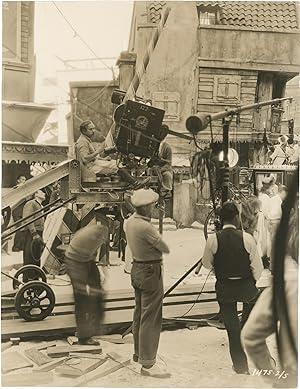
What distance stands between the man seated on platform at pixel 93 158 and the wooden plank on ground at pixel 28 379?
1237 millimetres

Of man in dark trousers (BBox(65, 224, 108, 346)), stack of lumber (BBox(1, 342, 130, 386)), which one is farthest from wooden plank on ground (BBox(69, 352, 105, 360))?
man in dark trousers (BBox(65, 224, 108, 346))

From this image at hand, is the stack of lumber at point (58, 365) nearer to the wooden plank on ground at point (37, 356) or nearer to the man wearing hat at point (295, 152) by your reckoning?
the wooden plank on ground at point (37, 356)

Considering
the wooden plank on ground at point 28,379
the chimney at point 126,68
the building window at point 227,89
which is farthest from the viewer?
the building window at point 227,89

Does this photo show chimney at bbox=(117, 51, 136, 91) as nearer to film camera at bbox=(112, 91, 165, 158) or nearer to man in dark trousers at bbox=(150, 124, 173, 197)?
film camera at bbox=(112, 91, 165, 158)

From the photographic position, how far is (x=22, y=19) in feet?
11.0

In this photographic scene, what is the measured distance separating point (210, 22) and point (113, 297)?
1.84m

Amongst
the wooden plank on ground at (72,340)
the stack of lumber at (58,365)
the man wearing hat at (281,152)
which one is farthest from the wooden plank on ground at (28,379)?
the man wearing hat at (281,152)

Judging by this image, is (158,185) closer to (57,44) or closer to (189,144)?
(189,144)

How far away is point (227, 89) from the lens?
11.5 feet

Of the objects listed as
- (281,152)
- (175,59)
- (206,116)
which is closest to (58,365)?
(206,116)

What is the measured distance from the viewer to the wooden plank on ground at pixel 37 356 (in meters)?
3.30

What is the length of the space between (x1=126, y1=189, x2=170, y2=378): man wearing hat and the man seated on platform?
0.41 feet

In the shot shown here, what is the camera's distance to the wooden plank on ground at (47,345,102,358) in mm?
3357

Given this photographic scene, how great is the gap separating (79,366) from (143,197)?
107 cm
